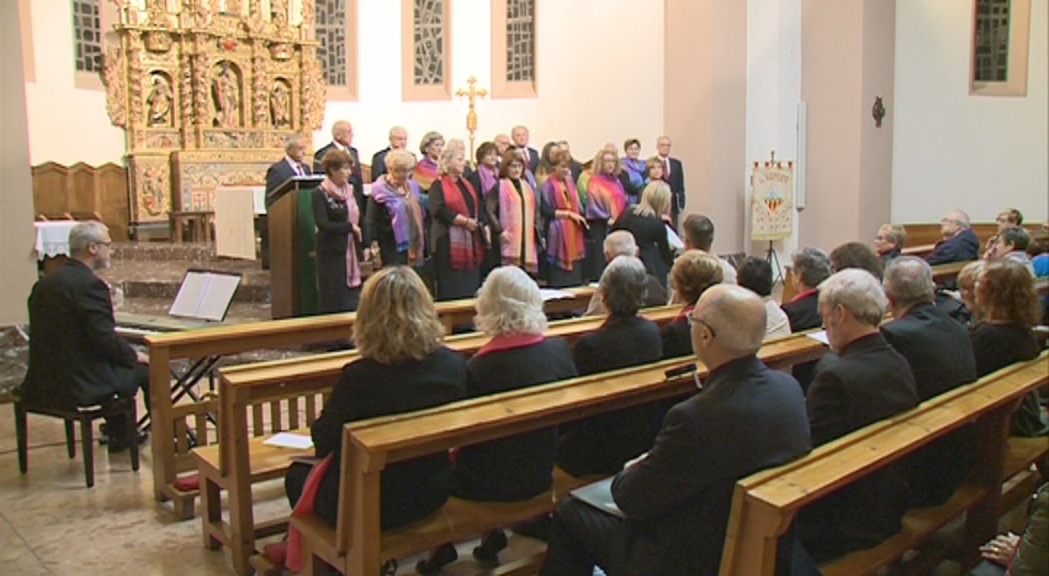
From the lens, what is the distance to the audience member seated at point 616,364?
350 cm

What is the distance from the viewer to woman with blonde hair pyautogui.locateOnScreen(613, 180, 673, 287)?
6723 mm

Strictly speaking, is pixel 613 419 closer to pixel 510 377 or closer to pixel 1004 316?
pixel 510 377

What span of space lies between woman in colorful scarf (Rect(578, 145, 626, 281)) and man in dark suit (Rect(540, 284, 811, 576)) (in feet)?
17.7

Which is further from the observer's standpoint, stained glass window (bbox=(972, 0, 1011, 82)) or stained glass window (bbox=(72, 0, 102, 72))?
stained glass window (bbox=(72, 0, 102, 72))

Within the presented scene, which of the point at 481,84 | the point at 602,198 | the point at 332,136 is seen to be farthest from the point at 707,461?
the point at 481,84

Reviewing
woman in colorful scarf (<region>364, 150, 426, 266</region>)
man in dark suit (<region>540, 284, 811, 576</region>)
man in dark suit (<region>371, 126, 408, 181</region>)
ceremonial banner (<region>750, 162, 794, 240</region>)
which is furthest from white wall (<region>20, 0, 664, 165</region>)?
man in dark suit (<region>540, 284, 811, 576</region>)

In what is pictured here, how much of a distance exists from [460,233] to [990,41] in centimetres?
777

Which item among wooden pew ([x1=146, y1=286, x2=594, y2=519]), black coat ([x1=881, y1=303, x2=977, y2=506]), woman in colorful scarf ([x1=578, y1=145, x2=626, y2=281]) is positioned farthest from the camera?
woman in colorful scarf ([x1=578, y1=145, x2=626, y2=281])

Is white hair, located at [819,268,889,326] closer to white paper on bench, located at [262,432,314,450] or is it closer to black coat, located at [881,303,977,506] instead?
black coat, located at [881,303,977,506]

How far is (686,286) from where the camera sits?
3.98 m

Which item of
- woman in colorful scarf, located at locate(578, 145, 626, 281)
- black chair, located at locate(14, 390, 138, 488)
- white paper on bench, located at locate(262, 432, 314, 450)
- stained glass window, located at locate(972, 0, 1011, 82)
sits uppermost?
stained glass window, located at locate(972, 0, 1011, 82)

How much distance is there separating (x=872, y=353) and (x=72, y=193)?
9.87 meters

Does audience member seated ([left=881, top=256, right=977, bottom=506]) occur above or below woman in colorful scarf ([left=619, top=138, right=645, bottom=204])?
below

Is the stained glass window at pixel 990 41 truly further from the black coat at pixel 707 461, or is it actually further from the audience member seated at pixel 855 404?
the black coat at pixel 707 461
